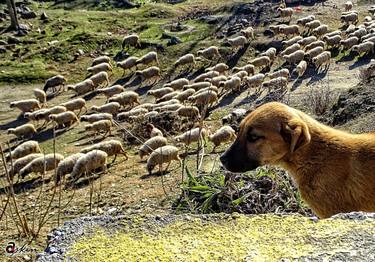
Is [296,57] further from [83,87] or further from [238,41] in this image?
[83,87]

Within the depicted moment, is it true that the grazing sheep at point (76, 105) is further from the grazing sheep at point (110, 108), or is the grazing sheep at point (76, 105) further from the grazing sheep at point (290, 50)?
the grazing sheep at point (290, 50)

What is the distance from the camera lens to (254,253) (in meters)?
2.64

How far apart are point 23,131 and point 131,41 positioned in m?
9.13

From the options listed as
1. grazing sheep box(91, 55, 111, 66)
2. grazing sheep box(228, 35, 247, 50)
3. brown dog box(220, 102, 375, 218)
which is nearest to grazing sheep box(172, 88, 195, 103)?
grazing sheep box(228, 35, 247, 50)

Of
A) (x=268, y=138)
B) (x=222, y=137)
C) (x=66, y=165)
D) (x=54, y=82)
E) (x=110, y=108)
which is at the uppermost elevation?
(x=268, y=138)

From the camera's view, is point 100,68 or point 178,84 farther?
point 100,68

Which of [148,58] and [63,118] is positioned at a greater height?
[63,118]

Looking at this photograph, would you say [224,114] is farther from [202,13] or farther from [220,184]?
[202,13]

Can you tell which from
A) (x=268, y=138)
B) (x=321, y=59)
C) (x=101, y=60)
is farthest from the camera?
(x=101, y=60)

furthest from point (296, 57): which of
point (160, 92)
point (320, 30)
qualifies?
point (160, 92)

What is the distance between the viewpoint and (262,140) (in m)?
4.88

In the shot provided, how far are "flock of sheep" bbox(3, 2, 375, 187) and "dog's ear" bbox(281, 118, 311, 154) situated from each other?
5.80 metres

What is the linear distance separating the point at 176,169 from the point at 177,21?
16481 mm

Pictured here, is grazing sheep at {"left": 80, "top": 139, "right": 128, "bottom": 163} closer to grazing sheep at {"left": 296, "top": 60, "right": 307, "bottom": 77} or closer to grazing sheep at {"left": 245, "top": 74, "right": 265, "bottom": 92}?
grazing sheep at {"left": 245, "top": 74, "right": 265, "bottom": 92}
